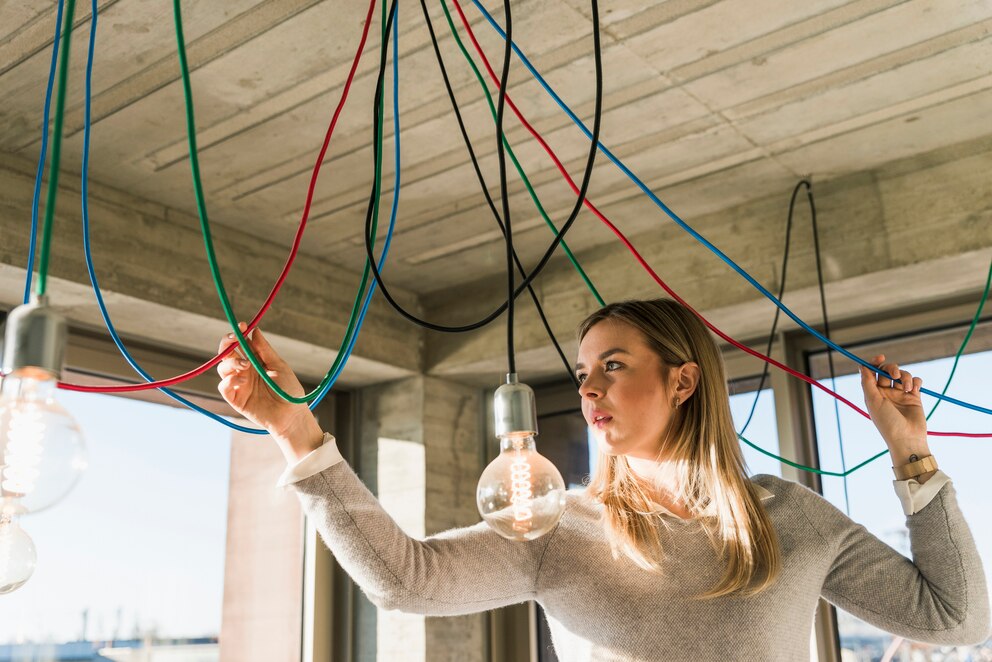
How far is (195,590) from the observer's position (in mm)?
2824

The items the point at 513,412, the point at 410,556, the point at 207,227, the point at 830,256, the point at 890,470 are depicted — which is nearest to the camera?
the point at 207,227

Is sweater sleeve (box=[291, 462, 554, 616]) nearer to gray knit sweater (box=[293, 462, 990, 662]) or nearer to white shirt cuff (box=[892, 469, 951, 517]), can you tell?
gray knit sweater (box=[293, 462, 990, 662])

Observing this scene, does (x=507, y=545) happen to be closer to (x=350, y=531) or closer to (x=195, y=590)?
(x=350, y=531)

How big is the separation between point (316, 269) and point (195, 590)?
0.97 m

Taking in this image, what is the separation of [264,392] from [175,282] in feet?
5.00

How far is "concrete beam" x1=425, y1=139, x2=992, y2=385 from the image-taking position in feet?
7.65

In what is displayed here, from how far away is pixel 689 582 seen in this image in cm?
139

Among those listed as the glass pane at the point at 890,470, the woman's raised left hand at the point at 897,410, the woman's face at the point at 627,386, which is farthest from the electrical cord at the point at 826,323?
the woman's face at the point at 627,386

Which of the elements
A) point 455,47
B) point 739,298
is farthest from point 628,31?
point 739,298

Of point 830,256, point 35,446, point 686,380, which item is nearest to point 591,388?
point 686,380

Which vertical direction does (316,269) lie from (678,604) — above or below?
above

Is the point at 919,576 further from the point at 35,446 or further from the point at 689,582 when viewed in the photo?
the point at 35,446

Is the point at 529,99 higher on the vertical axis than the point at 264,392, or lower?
higher

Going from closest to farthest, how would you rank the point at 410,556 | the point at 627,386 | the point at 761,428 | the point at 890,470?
the point at 410,556 < the point at 627,386 < the point at 890,470 < the point at 761,428
